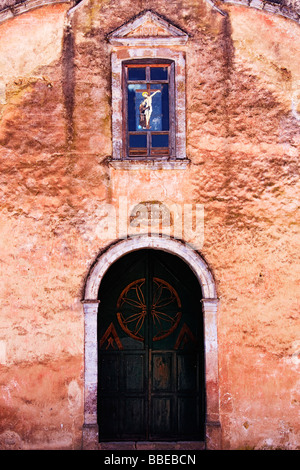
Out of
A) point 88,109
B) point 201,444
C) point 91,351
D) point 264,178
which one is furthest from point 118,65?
point 201,444

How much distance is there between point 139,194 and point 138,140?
0.78 metres

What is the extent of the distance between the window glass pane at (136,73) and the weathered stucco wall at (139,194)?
1.13ft

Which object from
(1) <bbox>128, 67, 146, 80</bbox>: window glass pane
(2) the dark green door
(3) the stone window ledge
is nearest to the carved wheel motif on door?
(2) the dark green door

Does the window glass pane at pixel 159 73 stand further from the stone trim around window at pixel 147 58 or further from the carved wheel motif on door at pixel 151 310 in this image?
the carved wheel motif on door at pixel 151 310

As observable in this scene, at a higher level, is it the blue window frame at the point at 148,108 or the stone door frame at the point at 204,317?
the blue window frame at the point at 148,108

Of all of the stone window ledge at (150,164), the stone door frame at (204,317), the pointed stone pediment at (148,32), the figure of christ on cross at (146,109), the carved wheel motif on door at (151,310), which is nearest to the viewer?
the stone door frame at (204,317)

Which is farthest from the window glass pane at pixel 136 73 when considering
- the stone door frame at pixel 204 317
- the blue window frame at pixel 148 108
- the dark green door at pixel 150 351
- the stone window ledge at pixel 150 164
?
the dark green door at pixel 150 351

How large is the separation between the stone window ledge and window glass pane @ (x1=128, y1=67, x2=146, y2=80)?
1202 millimetres

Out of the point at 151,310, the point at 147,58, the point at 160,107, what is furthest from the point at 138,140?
the point at 151,310

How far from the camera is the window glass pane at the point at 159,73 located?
27.6ft

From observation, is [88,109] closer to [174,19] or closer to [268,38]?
[174,19]

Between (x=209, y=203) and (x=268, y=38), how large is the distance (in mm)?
2410

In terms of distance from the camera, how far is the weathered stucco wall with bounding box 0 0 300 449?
774 centimetres

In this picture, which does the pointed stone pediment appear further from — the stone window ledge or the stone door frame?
the stone door frame
